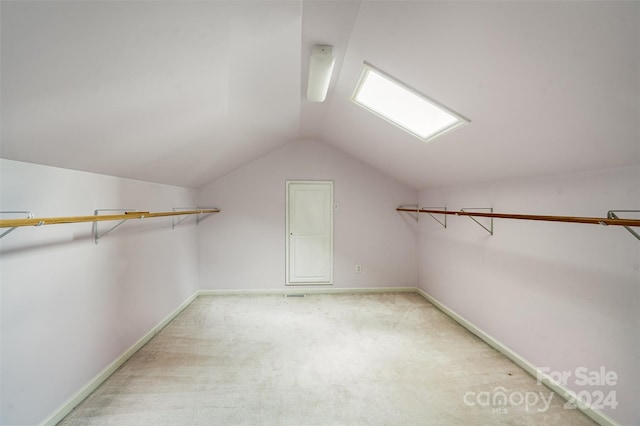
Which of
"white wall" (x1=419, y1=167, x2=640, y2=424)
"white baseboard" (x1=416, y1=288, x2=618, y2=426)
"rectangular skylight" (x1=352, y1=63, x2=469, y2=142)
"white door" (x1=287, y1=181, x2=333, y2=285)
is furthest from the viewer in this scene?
"white door" (x1=287, y1=181, x2=333, y2=285)

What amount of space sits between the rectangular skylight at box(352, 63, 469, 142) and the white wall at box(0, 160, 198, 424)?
227 centimetres

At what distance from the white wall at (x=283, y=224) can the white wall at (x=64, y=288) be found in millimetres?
1453

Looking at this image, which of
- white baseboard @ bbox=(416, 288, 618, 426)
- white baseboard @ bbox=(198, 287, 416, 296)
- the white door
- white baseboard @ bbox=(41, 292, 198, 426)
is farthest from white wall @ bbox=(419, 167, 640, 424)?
white baseboard @ bbox=(41, 292, 198, 426)

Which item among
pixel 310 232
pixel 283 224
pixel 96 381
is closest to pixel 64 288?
pixel 96 381

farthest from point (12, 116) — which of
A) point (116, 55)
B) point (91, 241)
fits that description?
point (91, 241)

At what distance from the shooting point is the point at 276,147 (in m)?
4.23

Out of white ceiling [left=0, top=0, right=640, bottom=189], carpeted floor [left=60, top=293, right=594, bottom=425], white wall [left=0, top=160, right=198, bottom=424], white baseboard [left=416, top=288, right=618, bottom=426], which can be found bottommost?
carpeted floor [left=60, top=293, right=594, bottom=425]

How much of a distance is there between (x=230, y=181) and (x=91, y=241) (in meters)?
2.36

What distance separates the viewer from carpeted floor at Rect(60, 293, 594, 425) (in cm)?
178

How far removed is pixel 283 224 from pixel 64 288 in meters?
2.80

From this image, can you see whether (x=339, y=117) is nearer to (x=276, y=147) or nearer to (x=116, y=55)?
(x=276, y=147)

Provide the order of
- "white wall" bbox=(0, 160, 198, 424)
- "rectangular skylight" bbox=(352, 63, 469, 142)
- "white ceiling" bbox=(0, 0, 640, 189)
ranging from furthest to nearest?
"rectangular skylight" bbox=(352, 63, 469, 142) < "white wall" bbox=(0, 160, 198, 424) < "white ceiling" bbox=(0, 0, 640, 189)

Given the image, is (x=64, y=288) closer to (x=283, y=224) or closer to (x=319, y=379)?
(x=319, y=379)

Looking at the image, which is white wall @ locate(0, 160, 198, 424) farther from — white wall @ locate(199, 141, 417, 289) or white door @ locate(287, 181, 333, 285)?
white door @ locate(287, 181, 333, 285)
